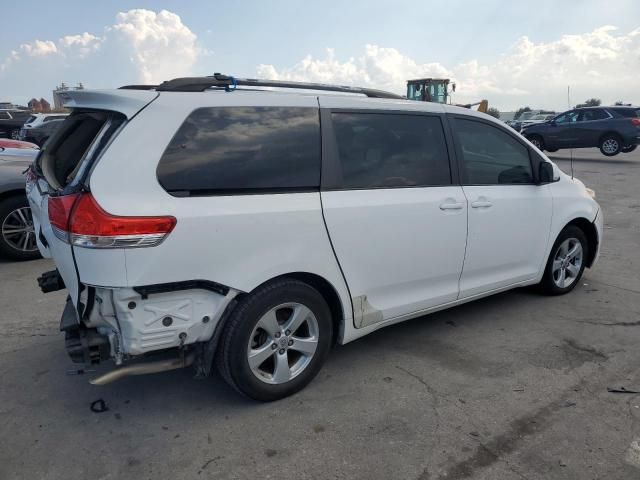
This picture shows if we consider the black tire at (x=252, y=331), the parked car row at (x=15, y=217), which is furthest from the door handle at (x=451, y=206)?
the parked car row at (x=15, y=217)

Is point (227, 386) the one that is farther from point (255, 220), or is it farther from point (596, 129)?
point (596, 129)

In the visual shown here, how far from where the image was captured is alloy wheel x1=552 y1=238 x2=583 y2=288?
4793mm

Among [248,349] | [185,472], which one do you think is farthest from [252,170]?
[185,472]

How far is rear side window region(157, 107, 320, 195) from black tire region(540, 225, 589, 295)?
2.67m

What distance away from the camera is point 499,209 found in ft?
13.2

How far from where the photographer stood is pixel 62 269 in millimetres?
2928

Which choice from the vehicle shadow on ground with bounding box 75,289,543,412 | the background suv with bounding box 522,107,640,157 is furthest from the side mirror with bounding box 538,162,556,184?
the background suv with bounding box 522,107,640,157

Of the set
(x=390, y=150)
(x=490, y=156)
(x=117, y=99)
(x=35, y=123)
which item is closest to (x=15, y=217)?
(x=117, y=99)

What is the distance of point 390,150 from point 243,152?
1.09m

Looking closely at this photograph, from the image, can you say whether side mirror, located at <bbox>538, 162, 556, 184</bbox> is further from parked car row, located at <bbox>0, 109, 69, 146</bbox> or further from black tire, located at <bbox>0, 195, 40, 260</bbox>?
parked car row, located at <bbox>0, 109, 69, 146</bbox>

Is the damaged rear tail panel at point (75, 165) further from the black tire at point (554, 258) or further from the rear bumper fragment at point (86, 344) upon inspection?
the black tire at point (554, 258)

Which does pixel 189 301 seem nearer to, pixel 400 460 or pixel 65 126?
pixel 400 460

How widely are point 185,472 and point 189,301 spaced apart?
0.83 m

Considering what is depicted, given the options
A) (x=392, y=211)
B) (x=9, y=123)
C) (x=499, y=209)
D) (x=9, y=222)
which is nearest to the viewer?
(x=392, y=211)
